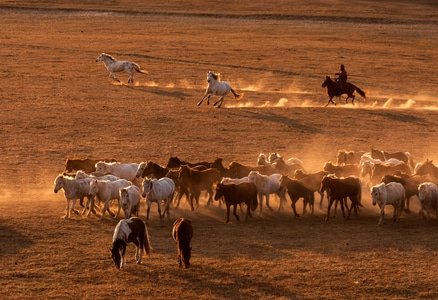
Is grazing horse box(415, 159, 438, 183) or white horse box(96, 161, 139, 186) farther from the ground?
grazing horse box(415, 159, 438, 183)

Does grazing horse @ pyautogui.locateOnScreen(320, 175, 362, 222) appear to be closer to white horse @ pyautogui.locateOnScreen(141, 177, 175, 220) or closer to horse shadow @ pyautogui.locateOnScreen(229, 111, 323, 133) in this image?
white horse @ pyautogui.locateOnScreen(141, 177, 175, 220)

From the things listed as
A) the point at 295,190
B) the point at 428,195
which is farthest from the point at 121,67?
the point at 428,195

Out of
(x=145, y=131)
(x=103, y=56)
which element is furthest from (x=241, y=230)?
(x=103, y=56)

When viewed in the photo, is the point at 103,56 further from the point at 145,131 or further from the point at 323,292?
the point at 323,292

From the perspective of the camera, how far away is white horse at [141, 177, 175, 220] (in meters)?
22.0

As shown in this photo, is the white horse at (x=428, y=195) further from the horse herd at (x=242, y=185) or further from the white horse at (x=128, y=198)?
the white horse at (x=128, y=198)

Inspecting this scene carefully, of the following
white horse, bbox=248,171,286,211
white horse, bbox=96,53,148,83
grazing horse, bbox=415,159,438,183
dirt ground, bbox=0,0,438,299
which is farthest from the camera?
white horse, bbox=96,53,148,83

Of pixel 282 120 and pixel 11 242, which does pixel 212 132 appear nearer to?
pixel 282 120

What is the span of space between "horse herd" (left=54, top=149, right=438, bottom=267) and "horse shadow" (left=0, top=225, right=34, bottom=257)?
1826mm

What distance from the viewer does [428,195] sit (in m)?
22.5

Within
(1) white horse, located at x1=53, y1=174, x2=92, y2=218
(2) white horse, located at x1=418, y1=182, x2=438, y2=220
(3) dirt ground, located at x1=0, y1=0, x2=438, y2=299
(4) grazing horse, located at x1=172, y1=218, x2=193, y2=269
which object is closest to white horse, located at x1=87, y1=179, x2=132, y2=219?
(1) white horse, located at x1=53, y1=174, x2=92, y2=218

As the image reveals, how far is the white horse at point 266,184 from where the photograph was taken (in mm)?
23359

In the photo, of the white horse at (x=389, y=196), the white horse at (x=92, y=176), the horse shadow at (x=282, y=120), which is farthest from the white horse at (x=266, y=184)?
the horse shadow at (x=282, y=120)

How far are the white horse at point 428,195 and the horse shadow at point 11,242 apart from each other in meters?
8.95
